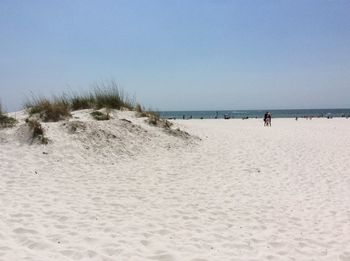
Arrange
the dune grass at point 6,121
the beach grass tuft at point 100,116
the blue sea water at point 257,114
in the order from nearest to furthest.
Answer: the dune grass at point 6,121, the beach grass tuft at point 100,116, the blue sea water at point 257,114

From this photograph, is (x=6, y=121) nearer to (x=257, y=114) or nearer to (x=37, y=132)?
(x=37, y=132)

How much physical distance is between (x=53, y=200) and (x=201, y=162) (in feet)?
19.9

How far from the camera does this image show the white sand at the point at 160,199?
18.6ft

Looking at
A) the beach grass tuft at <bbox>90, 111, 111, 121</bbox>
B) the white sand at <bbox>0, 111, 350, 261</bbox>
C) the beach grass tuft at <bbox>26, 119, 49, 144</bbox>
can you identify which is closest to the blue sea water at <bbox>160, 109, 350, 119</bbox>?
the beach grass tuft at <bbox>90, 111, 111, 121</bbox>

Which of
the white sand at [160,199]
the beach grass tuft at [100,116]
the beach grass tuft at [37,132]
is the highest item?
the beach grass tuft at [100,116]

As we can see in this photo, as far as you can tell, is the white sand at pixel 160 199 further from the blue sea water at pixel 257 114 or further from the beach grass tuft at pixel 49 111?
the blue sea water at pixel 257 114

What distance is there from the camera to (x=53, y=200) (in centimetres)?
782

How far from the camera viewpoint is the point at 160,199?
8430 mm

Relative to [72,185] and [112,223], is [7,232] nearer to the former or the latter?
[112,223]

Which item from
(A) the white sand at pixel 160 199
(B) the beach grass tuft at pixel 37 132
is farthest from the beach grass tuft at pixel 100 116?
(B) the beach grass tuft at pixel 37 132

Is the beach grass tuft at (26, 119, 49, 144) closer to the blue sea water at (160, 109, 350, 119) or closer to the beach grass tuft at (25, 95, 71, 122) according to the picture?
the beach grass tuft at (25, 95, 71, 122)

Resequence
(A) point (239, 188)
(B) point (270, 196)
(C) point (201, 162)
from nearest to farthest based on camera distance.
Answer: (B) point (270, 196), (A) point (239, 188), (C) point (201, 162)

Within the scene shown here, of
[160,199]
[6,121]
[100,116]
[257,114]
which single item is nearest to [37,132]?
[6,121]

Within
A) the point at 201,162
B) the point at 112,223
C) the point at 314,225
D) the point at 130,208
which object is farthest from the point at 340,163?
the point at 112,223
